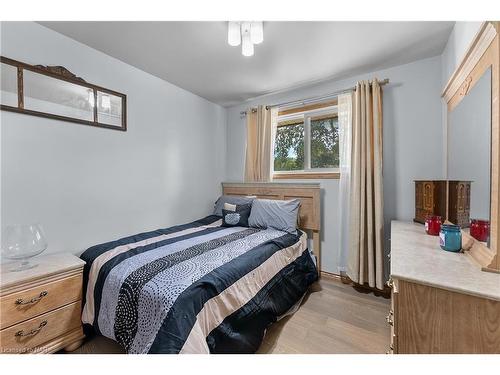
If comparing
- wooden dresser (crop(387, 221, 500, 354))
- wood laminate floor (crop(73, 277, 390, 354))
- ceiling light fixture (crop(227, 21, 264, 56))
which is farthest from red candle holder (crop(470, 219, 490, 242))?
ceiling light fixture (crop(227, 21, 264, 56))

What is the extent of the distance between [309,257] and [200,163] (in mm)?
1845

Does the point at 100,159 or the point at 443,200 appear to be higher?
the point at 100,159

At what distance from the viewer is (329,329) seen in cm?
169

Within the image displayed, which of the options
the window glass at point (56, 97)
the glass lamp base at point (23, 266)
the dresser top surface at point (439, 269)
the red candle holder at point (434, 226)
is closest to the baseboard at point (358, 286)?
the red candle holder at point (434, 226)

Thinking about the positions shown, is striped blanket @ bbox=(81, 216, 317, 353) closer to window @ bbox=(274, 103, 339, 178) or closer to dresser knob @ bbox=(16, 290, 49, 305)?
dresser knob @ bbox=(16, 290, 49, 305)

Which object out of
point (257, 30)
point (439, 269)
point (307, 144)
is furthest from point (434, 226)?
point (257, 30)

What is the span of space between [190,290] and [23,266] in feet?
3.78

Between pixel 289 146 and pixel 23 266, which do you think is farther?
pixel 289 146

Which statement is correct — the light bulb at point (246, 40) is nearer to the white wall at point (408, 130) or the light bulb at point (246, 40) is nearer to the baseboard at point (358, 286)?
the white wall at point (408, 130)

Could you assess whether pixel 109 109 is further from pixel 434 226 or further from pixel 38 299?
pixel 434 226

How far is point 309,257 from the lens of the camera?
2395 mm
